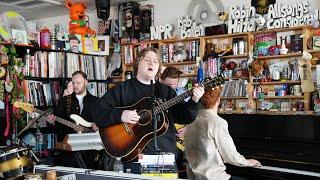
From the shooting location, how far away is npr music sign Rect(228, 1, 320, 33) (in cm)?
459

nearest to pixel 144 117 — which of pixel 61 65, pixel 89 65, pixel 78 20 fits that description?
pixel 61 65

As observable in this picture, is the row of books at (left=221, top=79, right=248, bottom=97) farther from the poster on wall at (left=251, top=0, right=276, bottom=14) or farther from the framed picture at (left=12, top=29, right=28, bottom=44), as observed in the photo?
the framed picture at (left=12, top=29, right=28, bottom=44)

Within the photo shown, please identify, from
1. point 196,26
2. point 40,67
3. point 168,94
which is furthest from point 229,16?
point 168,94

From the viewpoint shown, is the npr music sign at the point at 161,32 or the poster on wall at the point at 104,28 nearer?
the npr music sign at the point at 161,32

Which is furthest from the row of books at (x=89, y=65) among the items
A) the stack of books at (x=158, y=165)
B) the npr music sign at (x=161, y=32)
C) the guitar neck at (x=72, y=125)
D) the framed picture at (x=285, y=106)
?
the stack of books at (x=158, y=165)

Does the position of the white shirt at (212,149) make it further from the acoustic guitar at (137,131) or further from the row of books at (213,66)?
the row of books at (213,66)

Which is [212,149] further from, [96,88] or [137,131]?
[96,88]

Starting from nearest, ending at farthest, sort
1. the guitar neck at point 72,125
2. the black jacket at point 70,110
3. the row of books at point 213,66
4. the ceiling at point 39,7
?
the guitar neck at point 72,125 < the black jacket at point 70,110 < the row of books at point 213,66 < the ceiling at point 39,7

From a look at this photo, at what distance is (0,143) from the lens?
4344 millimetres

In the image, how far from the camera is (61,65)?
519 cm

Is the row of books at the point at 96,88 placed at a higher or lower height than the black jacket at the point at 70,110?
higher

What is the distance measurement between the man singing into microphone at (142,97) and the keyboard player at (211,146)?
24 cm

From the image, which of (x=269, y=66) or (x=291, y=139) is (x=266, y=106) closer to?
(x=269, y=66)

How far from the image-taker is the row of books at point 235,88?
4926mm
